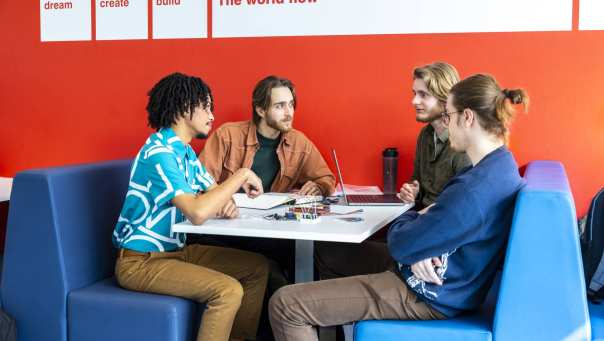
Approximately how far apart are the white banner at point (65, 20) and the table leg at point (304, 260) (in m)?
2.21

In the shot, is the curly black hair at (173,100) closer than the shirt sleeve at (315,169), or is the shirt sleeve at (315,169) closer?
the curly black hair at (173,100)

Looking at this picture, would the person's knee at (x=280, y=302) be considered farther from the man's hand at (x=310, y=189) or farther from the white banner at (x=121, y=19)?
the white banner at (x=121, y=19)

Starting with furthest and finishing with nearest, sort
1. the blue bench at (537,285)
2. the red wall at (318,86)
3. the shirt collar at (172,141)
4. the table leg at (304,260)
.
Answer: the red wall at (318,86) → the table leg at (304,260) → the shirt collar at (172,141) → the blue bench at (537,285)

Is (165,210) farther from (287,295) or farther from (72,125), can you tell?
(72,125)

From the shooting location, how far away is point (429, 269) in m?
1.99

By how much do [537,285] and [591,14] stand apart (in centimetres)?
188

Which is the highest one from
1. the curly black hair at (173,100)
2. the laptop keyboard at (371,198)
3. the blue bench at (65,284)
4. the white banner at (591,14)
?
the white banner at (591,14)

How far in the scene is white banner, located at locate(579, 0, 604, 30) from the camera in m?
3.31

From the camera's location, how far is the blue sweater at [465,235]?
192cm

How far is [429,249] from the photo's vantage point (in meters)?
1.97

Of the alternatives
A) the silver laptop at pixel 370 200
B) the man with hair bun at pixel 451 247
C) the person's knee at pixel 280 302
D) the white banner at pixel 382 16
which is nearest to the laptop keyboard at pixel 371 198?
the silver laptop at pixel 370 200

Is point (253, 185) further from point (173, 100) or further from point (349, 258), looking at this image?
point (349, 258)

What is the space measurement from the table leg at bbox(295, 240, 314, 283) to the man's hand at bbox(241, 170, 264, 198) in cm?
24

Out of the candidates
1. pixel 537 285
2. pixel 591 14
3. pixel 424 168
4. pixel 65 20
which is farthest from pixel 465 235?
pixel 65 20
